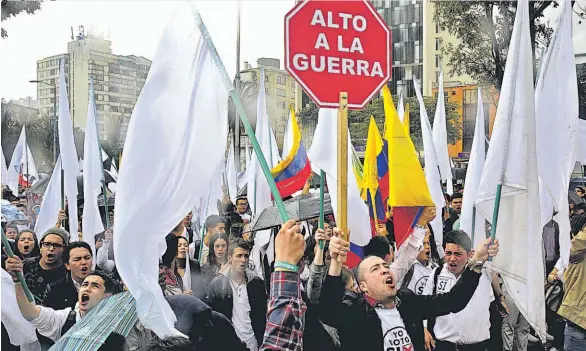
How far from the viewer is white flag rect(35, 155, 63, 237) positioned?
650 centimetres

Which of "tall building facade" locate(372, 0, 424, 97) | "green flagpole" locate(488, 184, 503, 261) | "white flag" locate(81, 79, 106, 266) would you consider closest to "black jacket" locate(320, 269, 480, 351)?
"green flagpole" locate(488, 184, 503, 261)

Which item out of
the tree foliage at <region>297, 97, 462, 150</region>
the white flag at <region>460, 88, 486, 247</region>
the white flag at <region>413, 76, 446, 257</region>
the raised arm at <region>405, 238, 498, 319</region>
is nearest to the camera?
the raised arm at <region>405, 238, 498, 319</region>

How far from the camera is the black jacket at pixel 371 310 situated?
291cm

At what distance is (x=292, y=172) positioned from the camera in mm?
6582

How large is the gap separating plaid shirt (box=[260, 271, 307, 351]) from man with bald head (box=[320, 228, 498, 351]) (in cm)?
78

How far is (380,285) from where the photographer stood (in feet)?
10.2

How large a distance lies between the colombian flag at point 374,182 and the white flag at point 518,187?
1512 millimetres

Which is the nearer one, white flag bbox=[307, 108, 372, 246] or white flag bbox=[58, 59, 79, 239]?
white flag bbox=[307, 108, 372, 246]

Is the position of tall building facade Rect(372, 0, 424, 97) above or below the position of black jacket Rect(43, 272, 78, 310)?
above

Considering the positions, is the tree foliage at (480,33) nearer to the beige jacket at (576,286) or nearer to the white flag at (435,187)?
the white flag at (435,187)

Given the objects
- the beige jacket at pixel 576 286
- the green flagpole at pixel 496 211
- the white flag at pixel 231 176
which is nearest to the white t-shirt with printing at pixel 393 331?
the green flagpole at pixel 496 211

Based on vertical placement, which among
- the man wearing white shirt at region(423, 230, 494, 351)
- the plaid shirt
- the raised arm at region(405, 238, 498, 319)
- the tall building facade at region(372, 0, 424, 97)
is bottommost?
the man wearing white shirt at region(423, 230, 494, 351)

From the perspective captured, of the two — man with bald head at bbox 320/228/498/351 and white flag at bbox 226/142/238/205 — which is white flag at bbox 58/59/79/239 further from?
white flag at bbox 226/142/238/205

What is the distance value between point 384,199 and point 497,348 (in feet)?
5.89
